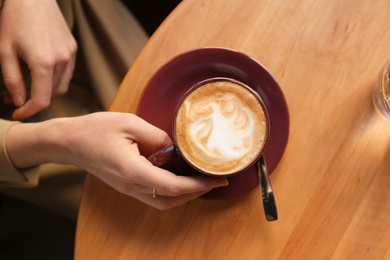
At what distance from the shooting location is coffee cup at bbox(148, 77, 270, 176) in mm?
708

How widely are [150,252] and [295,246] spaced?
327mm

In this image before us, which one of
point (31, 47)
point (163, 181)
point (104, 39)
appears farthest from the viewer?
point (104, 39)

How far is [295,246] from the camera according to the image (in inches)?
29.0

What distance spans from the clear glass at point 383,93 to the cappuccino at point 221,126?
266 millimetres

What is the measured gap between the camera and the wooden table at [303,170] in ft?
2.41

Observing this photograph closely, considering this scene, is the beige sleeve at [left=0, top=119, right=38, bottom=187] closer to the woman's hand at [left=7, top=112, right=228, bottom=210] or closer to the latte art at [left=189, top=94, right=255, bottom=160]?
the woman's hand at [left=7, top=112, right=228, bottom=210]

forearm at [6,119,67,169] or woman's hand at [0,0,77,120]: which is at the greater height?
woman's hand at [0,0,77,120]

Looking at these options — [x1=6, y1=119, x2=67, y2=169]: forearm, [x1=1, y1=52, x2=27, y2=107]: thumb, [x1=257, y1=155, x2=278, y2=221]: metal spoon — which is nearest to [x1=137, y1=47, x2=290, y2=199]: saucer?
[x1=257, y1=155, x2=278, y2=221]: metal spoon

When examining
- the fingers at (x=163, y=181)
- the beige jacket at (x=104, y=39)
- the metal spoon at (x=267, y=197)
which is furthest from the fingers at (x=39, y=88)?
the metal spoon at (x=267, y=197)

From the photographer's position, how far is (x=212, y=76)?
780mm

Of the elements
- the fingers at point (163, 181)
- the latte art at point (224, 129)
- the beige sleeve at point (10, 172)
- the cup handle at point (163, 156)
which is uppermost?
the latte art at point (224, 129)

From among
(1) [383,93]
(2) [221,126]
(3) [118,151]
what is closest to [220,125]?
(2) [221,126]

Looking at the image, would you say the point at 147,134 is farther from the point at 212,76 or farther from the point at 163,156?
the point at 212,76

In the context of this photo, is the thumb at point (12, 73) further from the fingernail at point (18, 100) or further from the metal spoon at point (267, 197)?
the metal spoon at point (267, 197)
